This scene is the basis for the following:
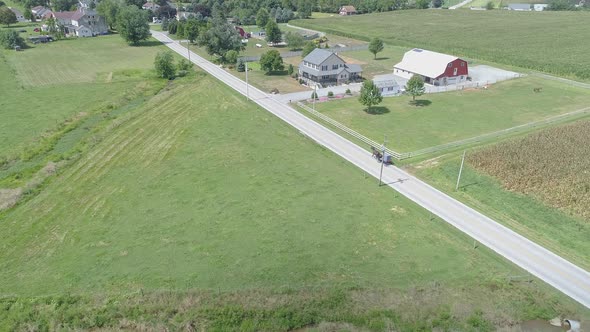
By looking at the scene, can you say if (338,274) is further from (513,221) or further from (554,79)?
(554,79)

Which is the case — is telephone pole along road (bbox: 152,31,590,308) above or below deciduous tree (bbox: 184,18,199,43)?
below

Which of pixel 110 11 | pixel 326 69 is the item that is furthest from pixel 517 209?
pixel 110 11

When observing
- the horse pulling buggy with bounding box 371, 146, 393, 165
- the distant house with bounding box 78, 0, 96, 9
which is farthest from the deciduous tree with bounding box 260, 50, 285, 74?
the distant house with bounding box 78, 0, 96, 9

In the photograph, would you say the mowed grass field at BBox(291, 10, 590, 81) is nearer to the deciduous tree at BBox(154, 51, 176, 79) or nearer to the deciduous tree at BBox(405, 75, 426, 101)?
the deciduous tree at BBox(405, 75, 426, 101)

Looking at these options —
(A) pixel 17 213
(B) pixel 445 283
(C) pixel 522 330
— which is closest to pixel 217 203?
(A) pixel 17 213

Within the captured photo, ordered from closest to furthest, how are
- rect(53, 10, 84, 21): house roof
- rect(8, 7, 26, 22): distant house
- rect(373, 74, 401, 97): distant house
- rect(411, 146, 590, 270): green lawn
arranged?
rect(411, 146, 590, 270): green lawn → rect(373, 74, 401, 97): distant house → rect(53, 10, 84, 21): house roof → rect(8, 7, 26, 22): distant house

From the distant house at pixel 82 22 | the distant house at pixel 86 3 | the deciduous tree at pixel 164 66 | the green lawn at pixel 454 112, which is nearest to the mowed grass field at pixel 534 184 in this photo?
the green lawn at pixel 454 112
